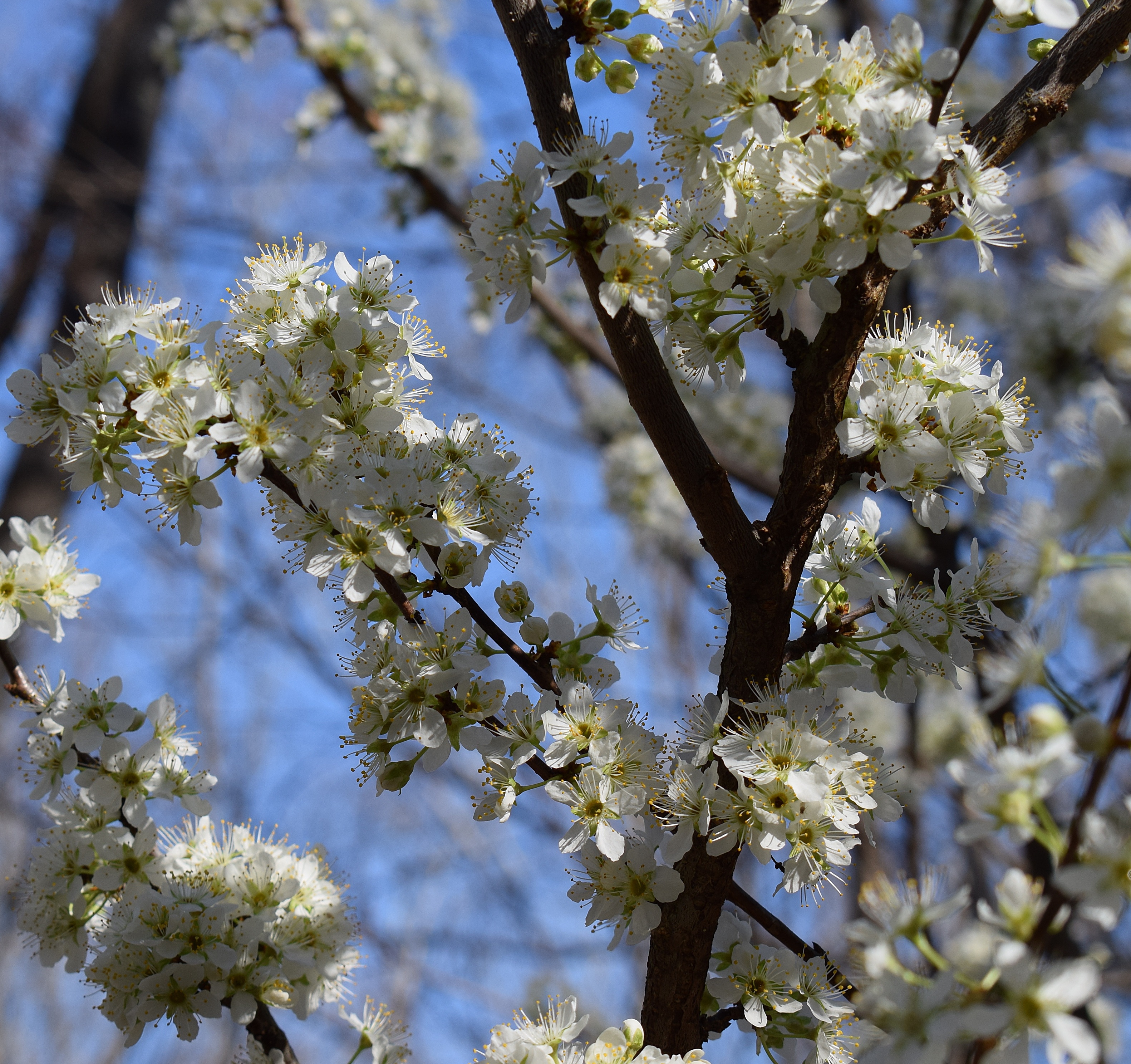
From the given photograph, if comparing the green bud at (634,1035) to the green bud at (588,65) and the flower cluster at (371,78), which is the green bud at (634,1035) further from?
the flower cluster at (371,78)

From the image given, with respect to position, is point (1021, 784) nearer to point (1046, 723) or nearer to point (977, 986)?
point (1046, 723)

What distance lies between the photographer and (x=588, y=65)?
1809 mm

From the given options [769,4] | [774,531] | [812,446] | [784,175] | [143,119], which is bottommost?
[774,531]

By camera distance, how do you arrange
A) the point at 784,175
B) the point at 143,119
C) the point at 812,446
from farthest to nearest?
the point at 143,119 → the point at 812,446 → the point at 784,175

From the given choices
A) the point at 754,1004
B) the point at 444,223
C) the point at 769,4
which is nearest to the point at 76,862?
the point at 754,1004

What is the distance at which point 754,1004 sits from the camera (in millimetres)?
1625

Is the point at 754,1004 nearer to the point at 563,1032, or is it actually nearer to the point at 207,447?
the point at 563,1032

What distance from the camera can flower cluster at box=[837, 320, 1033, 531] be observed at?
1.60 meters

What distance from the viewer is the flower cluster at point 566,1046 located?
1.50 m

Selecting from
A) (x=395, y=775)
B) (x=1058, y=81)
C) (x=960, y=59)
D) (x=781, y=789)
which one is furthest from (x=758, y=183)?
(x=395, y=775)

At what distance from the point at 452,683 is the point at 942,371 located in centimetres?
96

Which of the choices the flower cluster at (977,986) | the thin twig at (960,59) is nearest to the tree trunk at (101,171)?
the thin twig at (960,59)

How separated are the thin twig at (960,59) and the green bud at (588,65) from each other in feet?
2.08

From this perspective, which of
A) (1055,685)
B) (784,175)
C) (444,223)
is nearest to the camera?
(1055,685)
